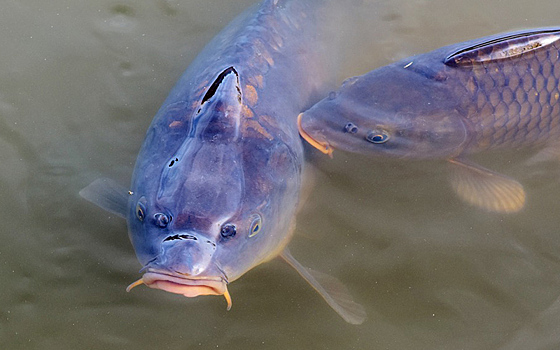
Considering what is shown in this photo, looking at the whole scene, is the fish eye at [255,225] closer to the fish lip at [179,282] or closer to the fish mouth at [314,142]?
the fish lip at [179,282]

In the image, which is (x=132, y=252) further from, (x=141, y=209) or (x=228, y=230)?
(x=228, y=230)

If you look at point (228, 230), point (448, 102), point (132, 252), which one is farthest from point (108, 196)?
point (448, 102)

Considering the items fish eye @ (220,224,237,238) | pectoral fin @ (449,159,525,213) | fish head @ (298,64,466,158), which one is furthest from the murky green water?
fish eye @ (220,224,237,238)

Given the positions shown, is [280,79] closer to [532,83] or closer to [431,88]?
[431,88]

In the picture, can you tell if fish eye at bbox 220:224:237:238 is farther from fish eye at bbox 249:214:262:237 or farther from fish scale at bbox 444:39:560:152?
fish scale at bbox 444:39:560:152

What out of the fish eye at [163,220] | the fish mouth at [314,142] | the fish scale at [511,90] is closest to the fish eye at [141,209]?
the fish eye at [163,220]
